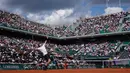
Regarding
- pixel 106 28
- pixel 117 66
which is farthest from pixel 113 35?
pixel 117 66

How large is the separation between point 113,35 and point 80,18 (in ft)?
37.7

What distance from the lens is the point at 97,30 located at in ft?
165

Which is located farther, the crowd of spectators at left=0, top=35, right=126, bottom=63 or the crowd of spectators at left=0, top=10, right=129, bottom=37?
the crowd of spectators at left=0, top=10, right=129, bottom=37

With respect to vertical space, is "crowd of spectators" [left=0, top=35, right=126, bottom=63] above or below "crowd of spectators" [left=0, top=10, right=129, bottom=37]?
below

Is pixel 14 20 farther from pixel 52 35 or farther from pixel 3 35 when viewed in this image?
pixel 52 35

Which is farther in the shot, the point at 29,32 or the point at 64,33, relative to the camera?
the point at 64,33

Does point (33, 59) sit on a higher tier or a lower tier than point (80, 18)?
lower

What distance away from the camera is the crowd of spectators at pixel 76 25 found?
46.0 metres

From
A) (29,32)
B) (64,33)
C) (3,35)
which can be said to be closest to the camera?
(3,35)

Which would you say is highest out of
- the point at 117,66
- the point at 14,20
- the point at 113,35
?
the point at 14,20

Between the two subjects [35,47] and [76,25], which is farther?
[76,25]

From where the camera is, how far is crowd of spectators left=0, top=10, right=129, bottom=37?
151ft

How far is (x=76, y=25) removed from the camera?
56.2m

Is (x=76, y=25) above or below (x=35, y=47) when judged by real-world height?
above
